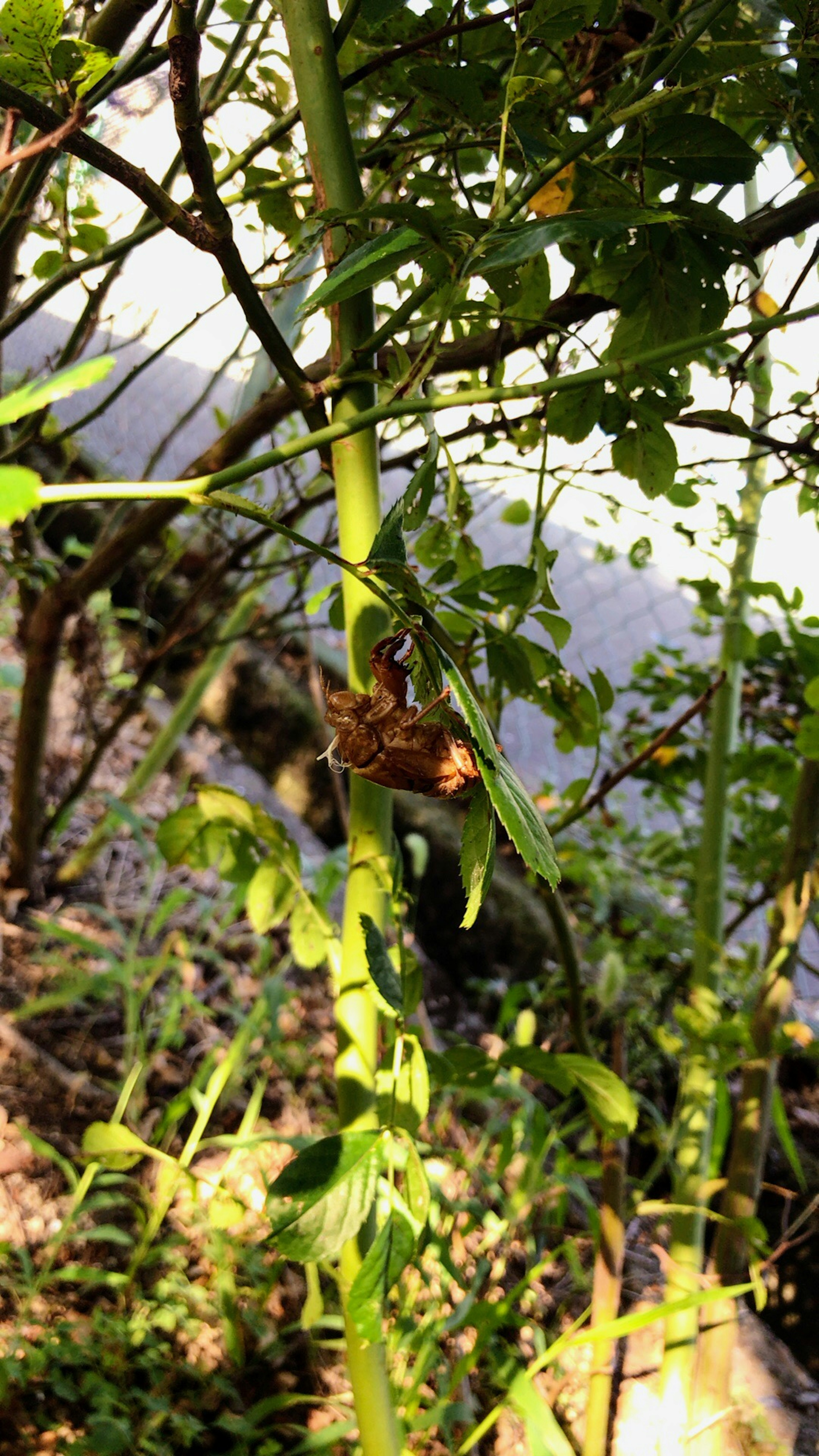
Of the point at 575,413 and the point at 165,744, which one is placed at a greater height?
the point at 165,744

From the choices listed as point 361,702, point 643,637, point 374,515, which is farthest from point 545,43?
point 643,637

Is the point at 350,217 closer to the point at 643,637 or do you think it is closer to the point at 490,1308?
the point at 490,1308

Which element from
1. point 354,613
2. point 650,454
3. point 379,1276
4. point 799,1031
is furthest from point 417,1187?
point 799,1031

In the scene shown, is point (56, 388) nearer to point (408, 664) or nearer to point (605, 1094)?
point (408, 664)

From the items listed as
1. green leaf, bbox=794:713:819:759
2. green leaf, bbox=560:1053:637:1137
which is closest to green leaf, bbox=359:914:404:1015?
green leaf, bbox=560:1053:637:1137

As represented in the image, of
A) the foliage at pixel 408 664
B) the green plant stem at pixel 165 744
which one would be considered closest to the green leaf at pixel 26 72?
the foliage at pixel 408 664

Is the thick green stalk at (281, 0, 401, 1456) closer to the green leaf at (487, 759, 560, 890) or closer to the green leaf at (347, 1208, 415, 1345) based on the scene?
the green leaf at (347, 1208, 415, 1345)
